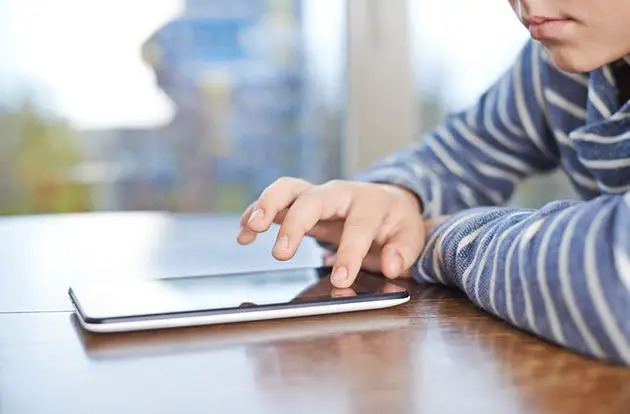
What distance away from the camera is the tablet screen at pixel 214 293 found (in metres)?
0.56

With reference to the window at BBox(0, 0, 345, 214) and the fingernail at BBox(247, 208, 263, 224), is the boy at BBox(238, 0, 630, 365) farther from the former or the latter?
the window at BBox(0, 0, 345, 214)

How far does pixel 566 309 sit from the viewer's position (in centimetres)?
48

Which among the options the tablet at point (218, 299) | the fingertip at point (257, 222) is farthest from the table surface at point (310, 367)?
the fingertip at point (257, 222)

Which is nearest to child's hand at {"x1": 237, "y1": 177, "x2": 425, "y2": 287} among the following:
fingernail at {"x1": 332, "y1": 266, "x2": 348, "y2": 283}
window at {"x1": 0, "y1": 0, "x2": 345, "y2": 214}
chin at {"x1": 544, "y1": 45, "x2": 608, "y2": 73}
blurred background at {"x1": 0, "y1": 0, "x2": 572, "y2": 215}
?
fingernail at {"x1": 332, "y1": 266, "x2": 348, "y2": 283}

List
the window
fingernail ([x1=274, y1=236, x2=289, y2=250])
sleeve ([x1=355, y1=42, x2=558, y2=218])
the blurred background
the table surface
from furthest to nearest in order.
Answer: the window → the blurred background → sleeve ([x1=355, y1=42, x2=558, y2=218]) → fingernail ([x1=274, y1=236, x2=289, y2=250]) → the table surface

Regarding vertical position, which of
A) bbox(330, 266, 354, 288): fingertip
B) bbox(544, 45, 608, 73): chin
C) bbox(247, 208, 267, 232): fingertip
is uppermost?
bbox(544, 45, 608, 73): chin

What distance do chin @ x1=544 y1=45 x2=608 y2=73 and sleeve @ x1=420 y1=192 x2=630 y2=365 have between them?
157mm

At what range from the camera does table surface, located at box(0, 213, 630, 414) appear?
398 millimetres

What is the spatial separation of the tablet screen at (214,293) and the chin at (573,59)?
214 mm

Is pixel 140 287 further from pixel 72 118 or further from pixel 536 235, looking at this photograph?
pixel 72 118

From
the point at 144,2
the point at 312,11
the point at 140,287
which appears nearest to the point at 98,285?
the point at 140,287

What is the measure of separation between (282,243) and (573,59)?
261 mm

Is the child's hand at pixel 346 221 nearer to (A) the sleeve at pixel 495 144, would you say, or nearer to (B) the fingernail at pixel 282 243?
(B) the fingernail at pixel 282 243

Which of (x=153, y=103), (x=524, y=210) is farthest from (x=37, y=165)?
(x=524, y=210)
